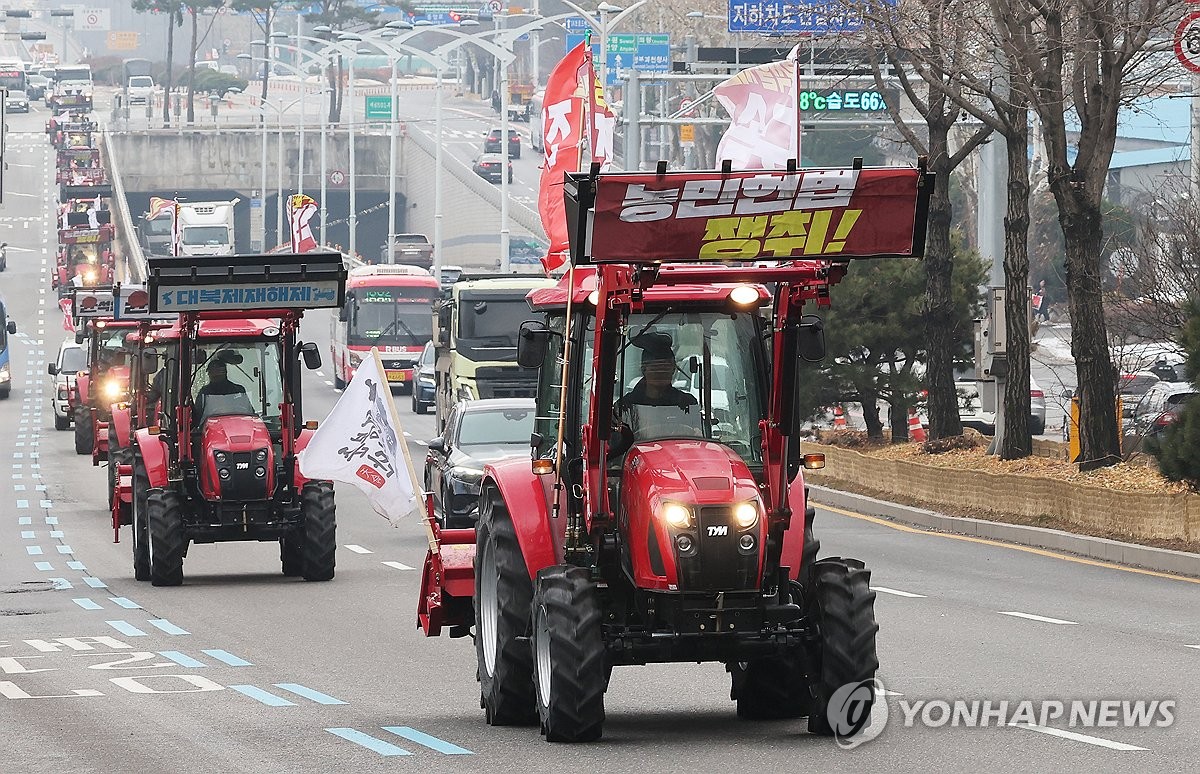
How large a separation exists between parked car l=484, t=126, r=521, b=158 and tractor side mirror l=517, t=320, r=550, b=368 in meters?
116

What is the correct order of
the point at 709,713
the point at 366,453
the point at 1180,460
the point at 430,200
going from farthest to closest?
the point at 430,200 < the point at 1180,460 < the point at 366,453 < the point at 709,713

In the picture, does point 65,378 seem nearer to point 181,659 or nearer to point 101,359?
point 101,359

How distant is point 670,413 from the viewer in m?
11.1

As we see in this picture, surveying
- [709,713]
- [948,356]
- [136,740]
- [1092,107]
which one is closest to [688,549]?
[709,713]

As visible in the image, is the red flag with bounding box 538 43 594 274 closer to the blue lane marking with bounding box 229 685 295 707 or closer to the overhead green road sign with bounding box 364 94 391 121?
the blue lane marking with bounding box 229 685 295 707

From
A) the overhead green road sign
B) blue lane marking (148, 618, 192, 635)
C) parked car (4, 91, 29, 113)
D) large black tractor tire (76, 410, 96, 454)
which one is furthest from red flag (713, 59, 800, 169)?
parked car (4, 91, 29, 113)

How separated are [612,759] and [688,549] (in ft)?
3.39

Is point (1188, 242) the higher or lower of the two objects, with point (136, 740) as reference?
higher

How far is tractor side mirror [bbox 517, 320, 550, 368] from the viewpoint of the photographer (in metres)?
11.7

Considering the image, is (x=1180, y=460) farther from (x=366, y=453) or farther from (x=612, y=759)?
(x=612, y=759)

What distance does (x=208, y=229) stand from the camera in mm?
88875

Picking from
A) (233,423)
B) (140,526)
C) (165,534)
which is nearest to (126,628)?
(165,534)

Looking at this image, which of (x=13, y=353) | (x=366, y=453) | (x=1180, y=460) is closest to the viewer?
(x=366, y=453)

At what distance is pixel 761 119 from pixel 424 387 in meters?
30.7
